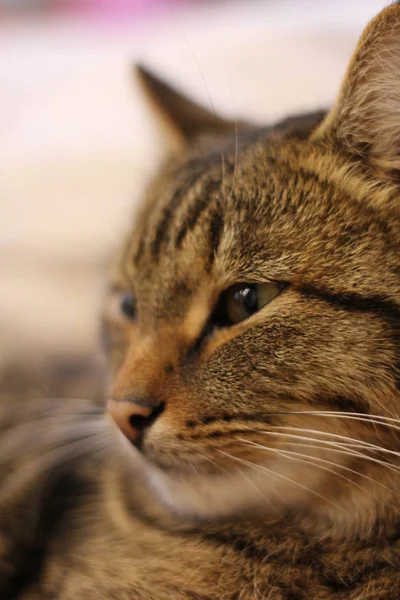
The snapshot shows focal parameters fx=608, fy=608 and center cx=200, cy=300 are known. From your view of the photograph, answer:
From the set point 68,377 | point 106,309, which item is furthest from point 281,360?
point 68,377

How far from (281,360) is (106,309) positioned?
0.45 meters

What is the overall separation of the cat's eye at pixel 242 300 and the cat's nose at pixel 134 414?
13 cm

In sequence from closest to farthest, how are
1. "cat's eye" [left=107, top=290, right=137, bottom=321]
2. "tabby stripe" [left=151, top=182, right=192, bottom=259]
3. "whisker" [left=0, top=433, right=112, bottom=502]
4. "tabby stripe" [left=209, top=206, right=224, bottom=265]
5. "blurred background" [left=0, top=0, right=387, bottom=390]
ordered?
1. "tabby stripe" [left=209, top=206, right=224, bottom=265]
2. "tabby stripe" [left=151, top=182, right=192, bottom=259]
3. "cat's eye" [left=107, top=290, right=137, bottom=321]
4. "whisker" [left=0, top=433, right=112, bottom=502]
5. "blurred background" [left=0, top=0, right=387, bottom=390]

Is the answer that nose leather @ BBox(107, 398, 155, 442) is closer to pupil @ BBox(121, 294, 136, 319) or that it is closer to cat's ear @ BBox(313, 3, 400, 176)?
pupil @ BBox(121, 294, 136, 319)

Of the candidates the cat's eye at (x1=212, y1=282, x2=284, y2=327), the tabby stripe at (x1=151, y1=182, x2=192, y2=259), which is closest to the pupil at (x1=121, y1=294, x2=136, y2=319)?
the tabby stripe at (x1=151, y1=182, x2=192, y2=259)

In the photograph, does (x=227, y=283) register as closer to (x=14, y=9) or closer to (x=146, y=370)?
(x=146, y=370)

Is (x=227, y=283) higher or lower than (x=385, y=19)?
lower

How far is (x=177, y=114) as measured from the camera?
1131mm

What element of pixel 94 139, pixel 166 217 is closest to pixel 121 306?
pixel 166 217

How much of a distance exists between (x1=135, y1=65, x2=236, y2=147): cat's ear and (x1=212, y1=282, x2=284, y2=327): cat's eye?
1.56 feet

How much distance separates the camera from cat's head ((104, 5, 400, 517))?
0.65m

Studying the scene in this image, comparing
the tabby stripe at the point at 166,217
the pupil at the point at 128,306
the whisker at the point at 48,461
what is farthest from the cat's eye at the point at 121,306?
the whisker at the point at 48,461

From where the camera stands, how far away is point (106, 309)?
103 cm

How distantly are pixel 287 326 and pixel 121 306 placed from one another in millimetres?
375
